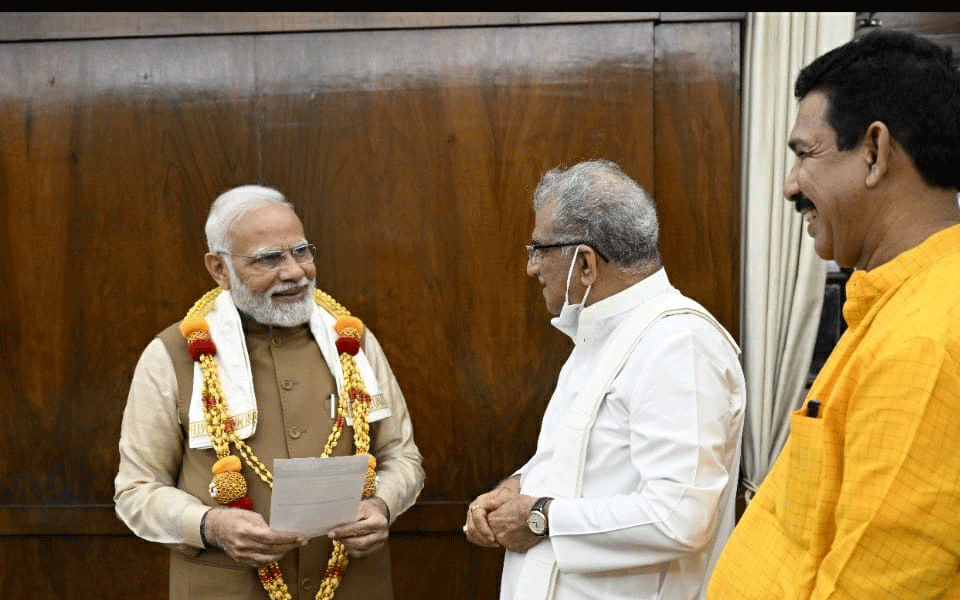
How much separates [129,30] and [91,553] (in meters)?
1.95

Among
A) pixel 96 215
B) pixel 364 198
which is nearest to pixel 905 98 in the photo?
pixel 364 198

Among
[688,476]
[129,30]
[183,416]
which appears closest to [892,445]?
[688,476]

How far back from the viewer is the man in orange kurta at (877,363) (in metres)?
1.04

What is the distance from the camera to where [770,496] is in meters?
1.35

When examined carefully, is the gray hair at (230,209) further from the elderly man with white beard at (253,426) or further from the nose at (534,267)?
the nose at (534,267)

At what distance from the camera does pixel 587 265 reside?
2217mm

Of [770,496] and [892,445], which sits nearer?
[892,445]

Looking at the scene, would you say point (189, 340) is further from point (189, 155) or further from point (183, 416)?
point (189, 155)

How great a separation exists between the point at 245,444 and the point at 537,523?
2.96 ft

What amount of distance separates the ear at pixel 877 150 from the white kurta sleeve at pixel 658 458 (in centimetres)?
87

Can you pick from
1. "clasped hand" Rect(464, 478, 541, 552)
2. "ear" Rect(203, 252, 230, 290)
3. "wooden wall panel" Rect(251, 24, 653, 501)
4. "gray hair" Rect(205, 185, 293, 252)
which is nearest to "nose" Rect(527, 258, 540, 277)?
"clasped hand" Rect(464, 478, 541, 552)

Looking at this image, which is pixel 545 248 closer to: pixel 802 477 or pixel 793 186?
pixel 793 186

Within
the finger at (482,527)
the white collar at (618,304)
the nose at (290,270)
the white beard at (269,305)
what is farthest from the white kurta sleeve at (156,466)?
the white collar at (618,304)

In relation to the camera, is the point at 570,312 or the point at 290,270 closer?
the point at 570,312
